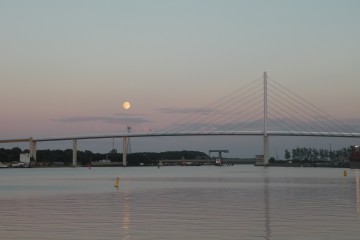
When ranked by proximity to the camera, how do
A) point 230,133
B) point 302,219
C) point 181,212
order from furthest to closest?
1. point 230,133
2. point 181,212
3. point 302,219

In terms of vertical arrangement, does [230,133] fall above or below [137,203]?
above

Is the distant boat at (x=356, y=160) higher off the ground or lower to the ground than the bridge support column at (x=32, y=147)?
lower

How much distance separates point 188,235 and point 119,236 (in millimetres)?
2065

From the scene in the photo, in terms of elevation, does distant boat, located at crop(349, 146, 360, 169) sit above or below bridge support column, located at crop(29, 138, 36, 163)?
below

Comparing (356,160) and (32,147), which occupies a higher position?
(32,147)

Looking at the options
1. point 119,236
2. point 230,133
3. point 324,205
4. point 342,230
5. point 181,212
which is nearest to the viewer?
point 119,236

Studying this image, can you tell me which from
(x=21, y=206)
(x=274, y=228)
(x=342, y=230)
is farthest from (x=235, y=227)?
(x=21, y=206)

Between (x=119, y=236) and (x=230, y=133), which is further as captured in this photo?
(x=230, y=133)

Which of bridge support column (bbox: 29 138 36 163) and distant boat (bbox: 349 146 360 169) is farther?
bridge support column (bbox: 29 138 36 163)

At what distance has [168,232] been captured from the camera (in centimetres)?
1936

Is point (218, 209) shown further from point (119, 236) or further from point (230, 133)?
point (230, 133)

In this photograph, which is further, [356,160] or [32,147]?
[32,147]

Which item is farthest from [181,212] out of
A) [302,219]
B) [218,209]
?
[302,219]

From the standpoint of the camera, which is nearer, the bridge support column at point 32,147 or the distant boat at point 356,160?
the distant boat at point 356,160
